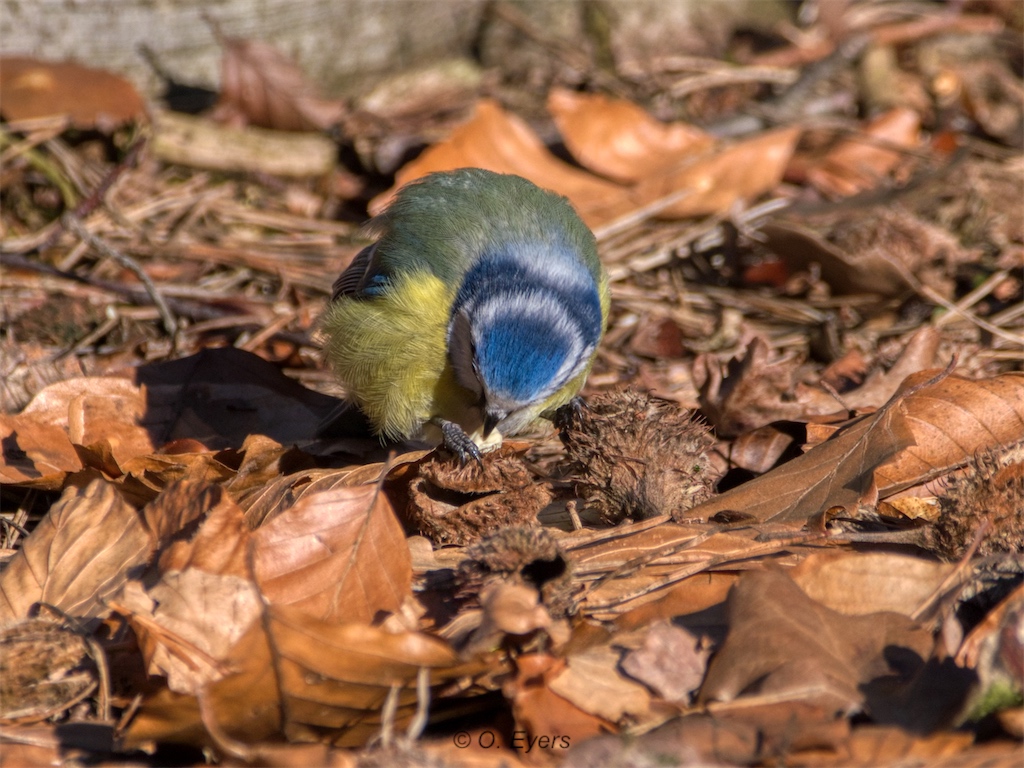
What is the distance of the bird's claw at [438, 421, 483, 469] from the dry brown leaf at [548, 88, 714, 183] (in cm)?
241

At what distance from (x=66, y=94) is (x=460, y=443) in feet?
11.5

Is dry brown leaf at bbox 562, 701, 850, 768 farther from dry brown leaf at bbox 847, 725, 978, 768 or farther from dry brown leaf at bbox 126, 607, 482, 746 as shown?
dry brown leaf at bbox 126, 607, 482, 746

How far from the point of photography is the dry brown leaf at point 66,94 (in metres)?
5.33

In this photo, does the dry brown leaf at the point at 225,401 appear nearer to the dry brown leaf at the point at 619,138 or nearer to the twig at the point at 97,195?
the twig at the point at 97,195

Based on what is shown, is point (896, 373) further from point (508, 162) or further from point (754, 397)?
point (508, 162)

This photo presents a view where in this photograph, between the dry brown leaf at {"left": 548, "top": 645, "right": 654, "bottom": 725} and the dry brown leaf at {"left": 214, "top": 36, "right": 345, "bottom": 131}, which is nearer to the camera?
the dry brown leaf at {"left": 548, "top": 645, "right": 654, "bottom": 725}

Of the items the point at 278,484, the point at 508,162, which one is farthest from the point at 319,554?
the point at 508,162

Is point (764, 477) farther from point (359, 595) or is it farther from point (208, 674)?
point (208, 674)

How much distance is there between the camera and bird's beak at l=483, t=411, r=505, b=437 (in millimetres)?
3262

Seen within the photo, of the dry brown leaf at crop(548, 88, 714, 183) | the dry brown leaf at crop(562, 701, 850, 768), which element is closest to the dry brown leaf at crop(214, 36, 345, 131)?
the dry brown leaf at crop(548, 88, 714, 183)

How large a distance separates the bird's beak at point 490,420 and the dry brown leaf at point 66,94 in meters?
3.22

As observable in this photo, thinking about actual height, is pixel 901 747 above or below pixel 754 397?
above

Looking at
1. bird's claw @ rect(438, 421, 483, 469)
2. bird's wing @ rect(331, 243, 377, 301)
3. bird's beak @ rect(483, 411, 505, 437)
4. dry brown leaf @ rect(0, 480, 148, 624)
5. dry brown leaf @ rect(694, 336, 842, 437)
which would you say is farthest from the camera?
bird's wing @ rect(331, 243, 377, 301)

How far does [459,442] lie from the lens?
129 inches
